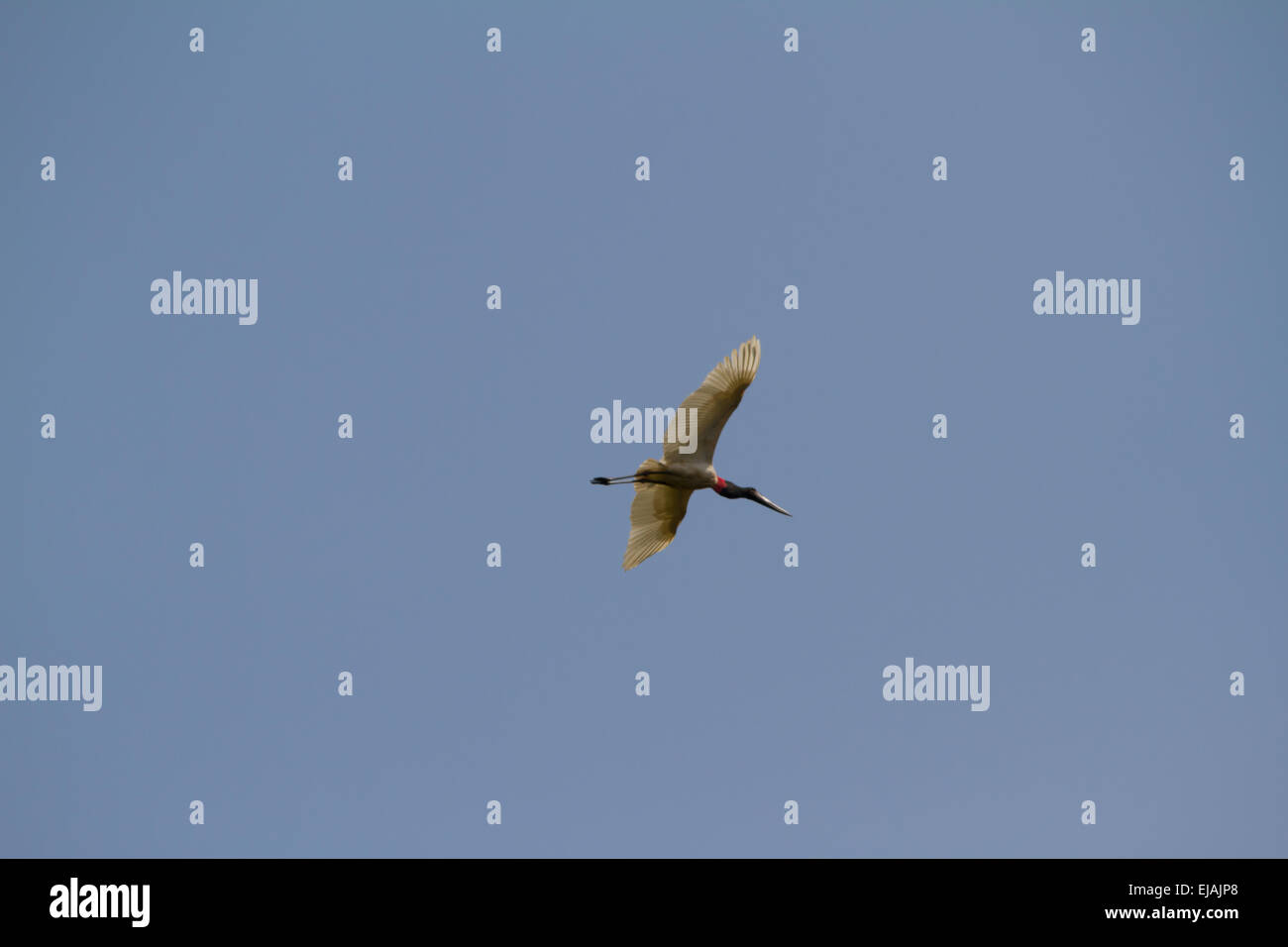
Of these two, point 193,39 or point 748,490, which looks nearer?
point 748,490

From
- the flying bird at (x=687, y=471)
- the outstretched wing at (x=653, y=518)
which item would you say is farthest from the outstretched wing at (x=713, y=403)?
the outstretched wing at (x=653, y=518)

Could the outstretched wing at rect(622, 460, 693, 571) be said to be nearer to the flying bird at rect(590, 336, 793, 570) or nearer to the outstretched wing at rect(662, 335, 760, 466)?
the flying bird at rect(590, 336, 793, 570)

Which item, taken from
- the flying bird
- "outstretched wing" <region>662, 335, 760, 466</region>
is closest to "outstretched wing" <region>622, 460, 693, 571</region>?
the flying bird

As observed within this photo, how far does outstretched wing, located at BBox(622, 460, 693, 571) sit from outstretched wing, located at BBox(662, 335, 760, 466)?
1.08 metres

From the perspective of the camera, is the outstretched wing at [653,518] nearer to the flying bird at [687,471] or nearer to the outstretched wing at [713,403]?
the flying bird at [687,471]

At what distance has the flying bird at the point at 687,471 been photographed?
76.9 ft

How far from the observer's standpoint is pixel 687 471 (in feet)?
82.8

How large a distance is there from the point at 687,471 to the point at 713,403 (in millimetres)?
1786

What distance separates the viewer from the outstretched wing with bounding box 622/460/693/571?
85.5ft
